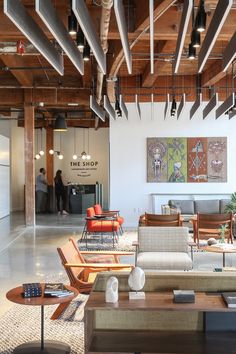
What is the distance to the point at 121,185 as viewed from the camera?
13.2 m

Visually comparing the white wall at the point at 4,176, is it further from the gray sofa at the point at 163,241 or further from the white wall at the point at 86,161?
the gray sofa at the point at 163,241

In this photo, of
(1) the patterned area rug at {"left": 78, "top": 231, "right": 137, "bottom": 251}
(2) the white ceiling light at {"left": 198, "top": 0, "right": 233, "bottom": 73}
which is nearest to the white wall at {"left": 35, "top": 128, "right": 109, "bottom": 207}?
(1) the patterned area rug at {"left": 78, "top": 231, "right": 137, "bottom": 251}

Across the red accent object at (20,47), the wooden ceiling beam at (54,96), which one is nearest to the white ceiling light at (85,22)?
the red accent object at (20,47)

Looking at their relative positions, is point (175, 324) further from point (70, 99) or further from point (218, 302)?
point (70, 99)

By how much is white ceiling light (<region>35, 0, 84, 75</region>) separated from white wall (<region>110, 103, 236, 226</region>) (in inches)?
300

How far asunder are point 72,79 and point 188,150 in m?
3.96

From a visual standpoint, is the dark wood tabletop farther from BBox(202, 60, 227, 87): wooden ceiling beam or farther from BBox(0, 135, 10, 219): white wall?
BBox(0, 135, 10, 219): white wall

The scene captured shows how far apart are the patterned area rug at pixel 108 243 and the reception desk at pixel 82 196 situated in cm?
649

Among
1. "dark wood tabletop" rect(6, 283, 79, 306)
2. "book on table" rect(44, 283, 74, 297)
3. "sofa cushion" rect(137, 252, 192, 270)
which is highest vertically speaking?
"book on table" rect(44, 283, 74, 297)

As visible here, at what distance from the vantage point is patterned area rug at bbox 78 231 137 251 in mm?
9312

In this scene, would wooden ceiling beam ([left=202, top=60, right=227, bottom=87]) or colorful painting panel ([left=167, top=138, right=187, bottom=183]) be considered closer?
wooden ceiling beam ([left=202, top=60, right=227, bottom=87])

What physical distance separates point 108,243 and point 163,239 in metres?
3.81

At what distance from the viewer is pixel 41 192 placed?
60.8ft

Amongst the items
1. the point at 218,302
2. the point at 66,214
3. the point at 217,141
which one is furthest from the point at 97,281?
the point at 66,214
